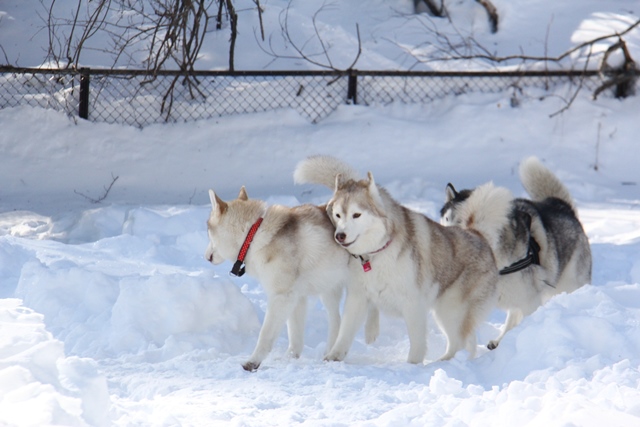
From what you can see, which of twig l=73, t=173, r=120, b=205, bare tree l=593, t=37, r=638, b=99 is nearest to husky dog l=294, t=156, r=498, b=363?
twig l=73, t=173, r=120, b=205

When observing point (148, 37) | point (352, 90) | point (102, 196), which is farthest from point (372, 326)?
point (148, 37)

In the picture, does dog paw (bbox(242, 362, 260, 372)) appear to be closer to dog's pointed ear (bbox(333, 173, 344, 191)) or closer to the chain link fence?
dog's pointed ear (bbox(333, 173, 344, 191))

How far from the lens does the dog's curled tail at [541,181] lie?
6.21 meters

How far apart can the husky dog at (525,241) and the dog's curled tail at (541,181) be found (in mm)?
46

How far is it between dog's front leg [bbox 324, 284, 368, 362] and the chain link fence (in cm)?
540

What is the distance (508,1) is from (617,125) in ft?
10.6

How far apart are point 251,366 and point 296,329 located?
570 millimetres

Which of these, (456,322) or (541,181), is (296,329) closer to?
(456,322)

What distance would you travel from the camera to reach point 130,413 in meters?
3.50

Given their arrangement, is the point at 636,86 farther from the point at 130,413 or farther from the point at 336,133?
the point at 130,413

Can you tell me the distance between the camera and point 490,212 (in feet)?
17.5

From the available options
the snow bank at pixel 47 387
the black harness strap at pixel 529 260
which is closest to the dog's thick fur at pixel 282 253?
the black harness strap at pixel 529 260

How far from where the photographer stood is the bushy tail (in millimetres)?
5305

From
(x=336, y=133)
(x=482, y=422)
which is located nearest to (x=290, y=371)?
(x=482, y=422)
